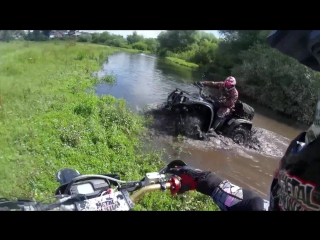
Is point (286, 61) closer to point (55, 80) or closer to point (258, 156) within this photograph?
point (258, 156)

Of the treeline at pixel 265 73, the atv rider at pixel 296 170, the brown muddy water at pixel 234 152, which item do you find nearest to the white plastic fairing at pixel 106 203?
the atv rider at pixel 296 170

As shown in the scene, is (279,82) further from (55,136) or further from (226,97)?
(55,136)

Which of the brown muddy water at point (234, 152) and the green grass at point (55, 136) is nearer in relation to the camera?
the green grass at point (55, 136)

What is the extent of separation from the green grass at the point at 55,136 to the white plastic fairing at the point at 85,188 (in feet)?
7.54

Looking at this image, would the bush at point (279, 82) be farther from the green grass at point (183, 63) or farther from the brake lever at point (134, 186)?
the brake lever at point (134, 186)

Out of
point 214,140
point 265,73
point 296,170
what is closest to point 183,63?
point 265,73

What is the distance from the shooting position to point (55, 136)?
20.0ft

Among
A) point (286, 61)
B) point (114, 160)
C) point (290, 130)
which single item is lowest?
point (290, 130)

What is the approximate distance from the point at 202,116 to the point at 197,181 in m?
5.96

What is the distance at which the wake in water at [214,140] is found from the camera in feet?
25.9

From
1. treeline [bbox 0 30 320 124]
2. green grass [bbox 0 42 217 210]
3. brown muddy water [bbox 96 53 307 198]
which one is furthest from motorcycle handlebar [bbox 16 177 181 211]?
treeline [bbox 0 30 320 124]

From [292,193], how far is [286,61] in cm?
1526
